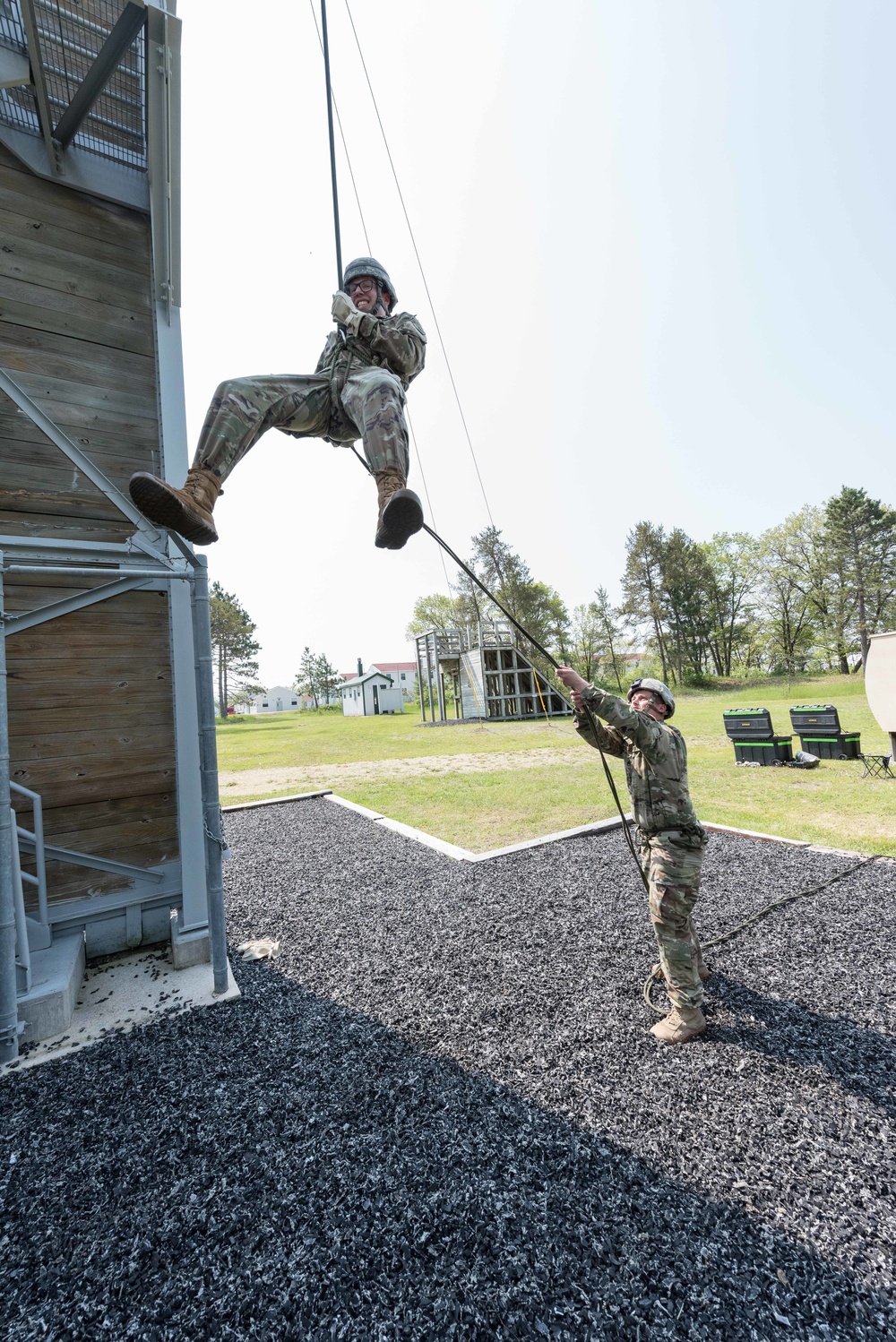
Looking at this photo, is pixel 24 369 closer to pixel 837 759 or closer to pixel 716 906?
pixel 716 906

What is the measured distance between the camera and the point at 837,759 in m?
10.4

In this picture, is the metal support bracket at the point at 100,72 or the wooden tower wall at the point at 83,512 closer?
the metal support bracket at the point at 100,72

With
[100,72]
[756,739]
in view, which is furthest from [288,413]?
[756,739]

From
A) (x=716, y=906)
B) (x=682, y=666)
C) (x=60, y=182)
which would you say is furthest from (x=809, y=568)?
(x=60, y=182)

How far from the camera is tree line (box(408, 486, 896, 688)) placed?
35.4m

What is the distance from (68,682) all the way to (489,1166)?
11.4ft

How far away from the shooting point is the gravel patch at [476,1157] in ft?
4.76

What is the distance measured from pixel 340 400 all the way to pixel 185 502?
881mm

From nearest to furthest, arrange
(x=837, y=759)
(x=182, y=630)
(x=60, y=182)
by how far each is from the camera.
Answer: (x=60, y=182) < (x=182, y=630) < (x=837, y=759)

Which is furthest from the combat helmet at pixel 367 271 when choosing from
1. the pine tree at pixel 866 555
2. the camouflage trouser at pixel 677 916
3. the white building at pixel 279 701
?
the white building at pixel 279 701

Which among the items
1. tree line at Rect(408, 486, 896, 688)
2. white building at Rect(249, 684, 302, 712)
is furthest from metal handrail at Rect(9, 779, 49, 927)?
white building at Rect(249, 684, 302, 712)

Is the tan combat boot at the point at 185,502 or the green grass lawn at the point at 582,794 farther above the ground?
the tan combat boot at the point at 185,502

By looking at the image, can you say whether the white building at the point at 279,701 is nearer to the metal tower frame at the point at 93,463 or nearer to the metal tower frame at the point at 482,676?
the metal tower frame at the point at 482,676

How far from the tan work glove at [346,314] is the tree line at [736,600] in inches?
1218
